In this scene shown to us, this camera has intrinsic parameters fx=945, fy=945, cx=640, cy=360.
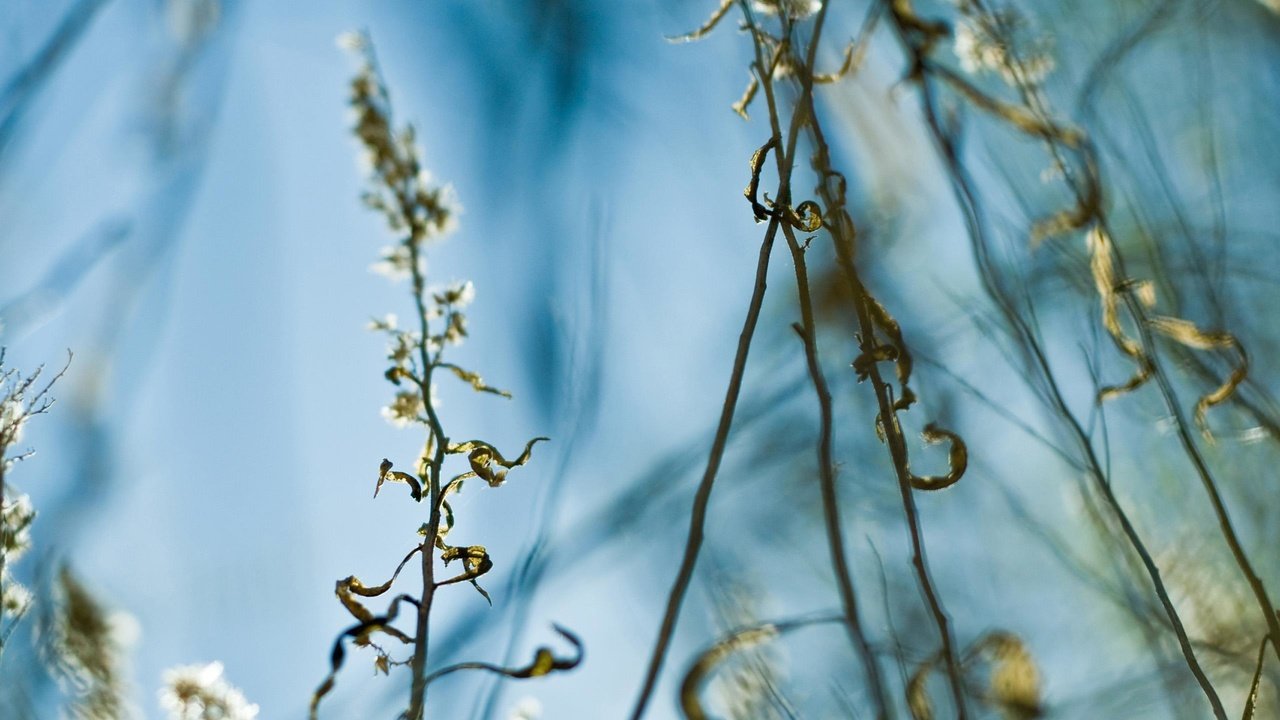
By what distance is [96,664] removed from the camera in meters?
0.66

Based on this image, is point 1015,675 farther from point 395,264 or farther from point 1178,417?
point 395,264

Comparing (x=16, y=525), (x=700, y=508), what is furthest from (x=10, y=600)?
(x=700, y=508)

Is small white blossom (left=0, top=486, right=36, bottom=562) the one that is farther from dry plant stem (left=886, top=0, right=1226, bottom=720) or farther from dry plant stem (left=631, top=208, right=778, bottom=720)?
dry plant stem (left=886, top=0, right=1226, bottom=720)

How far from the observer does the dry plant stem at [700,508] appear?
32 cm

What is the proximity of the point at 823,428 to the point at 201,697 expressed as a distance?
1.28 ft

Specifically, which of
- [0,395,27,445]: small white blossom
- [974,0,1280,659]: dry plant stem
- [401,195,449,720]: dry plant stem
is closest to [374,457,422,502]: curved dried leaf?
[401,195,449,720]: dry plant stem

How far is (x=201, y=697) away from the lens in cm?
53

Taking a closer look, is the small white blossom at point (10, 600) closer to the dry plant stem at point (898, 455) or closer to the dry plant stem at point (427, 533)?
the dry plant stem at point (427, 533)

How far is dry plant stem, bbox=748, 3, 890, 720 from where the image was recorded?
0.32m

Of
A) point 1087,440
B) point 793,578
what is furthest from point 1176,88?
point 1087,440

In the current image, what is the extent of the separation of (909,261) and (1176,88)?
52 cm

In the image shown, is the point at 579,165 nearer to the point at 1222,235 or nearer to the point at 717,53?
the point at 717,53

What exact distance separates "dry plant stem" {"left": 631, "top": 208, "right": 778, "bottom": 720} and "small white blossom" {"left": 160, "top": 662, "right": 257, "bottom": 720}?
11.8 inches

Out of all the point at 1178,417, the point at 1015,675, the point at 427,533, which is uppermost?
the point at 1178,417
